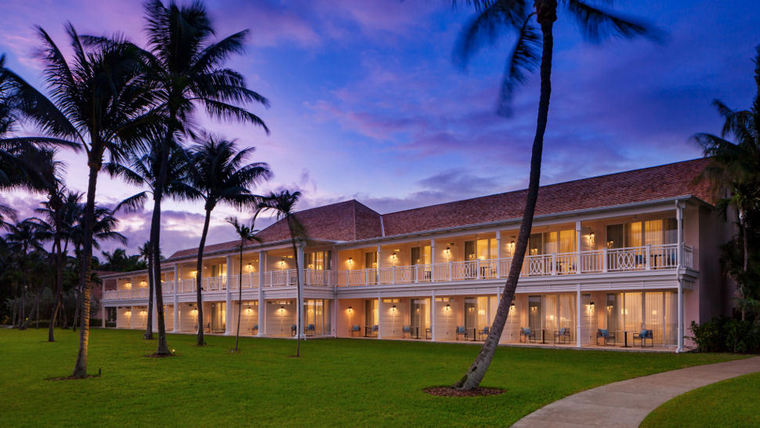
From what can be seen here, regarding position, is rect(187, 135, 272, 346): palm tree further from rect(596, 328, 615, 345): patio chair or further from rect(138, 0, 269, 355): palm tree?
rect(596, 328, 615, 345): patio chair

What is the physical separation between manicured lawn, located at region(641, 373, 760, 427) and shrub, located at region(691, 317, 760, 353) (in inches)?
311

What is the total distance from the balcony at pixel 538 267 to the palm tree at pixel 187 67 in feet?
39.0

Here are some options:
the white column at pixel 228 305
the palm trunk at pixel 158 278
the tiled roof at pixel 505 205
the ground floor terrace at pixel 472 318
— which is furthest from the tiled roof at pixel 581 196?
the palm trunk at pixel 158 278

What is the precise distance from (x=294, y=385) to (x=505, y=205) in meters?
18.5

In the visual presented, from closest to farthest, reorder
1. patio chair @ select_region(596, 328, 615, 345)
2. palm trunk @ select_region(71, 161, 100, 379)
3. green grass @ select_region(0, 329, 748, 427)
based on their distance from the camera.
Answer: green grass @ select_region(0, 329, 748, 427)
palm trunk @ select_region(71, 161, 100, 379)
patio chair @ select_region(596, 328, 615, 345)

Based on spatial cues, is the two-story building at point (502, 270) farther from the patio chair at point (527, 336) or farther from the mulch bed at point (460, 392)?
the mulch bed at point (460, 392)

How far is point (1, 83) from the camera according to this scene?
53.4 ft

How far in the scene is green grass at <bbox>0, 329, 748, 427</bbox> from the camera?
29.5 feet

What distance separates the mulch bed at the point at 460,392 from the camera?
1083 cm

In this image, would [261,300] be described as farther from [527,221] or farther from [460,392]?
[527,221]

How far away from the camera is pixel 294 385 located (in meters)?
12.2

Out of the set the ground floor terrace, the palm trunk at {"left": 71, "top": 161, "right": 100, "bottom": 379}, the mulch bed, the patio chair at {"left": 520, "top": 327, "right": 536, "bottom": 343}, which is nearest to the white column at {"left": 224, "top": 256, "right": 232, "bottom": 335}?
the ground floor terrace

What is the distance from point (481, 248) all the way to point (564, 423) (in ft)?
65.3

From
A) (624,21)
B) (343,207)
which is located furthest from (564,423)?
(343,207)
